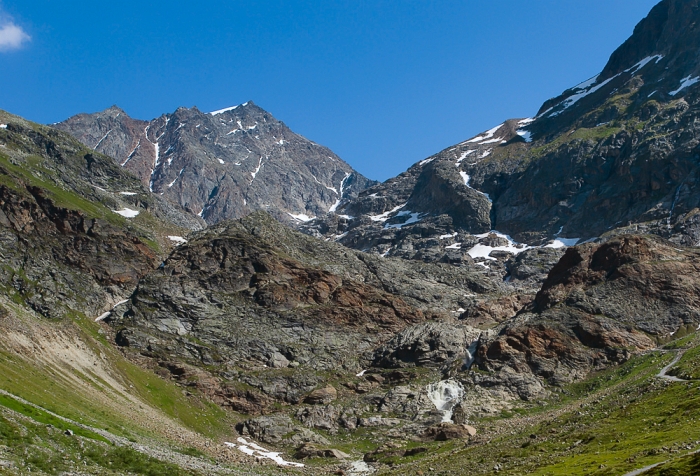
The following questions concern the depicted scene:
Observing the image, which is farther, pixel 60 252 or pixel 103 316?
pixel 60 252

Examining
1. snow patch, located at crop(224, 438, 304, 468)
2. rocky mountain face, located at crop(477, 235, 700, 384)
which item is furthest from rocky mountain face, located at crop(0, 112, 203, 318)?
rocky mountain face, located at crop(477, 235, 700, 384)

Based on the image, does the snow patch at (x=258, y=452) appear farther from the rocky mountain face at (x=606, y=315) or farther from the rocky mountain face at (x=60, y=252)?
the rocky mountain face at (x=60, y=252)

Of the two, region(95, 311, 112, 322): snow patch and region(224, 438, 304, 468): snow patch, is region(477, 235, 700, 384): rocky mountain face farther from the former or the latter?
region(95, 311, 112, 322): snow patch

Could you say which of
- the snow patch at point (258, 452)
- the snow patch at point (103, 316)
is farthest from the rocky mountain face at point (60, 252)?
the snow patch at point (258, 452)

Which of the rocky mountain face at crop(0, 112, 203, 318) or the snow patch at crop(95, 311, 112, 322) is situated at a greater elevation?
the rocky mountain face at crop(0, 112, 203, 318)

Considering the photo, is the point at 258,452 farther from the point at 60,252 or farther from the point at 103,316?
the point at 60,252

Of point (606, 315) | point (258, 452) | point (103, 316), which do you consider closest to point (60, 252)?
point (103, 316)

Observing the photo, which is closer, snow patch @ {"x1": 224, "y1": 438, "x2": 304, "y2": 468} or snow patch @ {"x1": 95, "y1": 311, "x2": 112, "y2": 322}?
snow patch @ {"x1": 224, "y1": 438, "x2": 304, "y2": 468}

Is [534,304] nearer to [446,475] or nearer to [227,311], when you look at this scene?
[227,311]

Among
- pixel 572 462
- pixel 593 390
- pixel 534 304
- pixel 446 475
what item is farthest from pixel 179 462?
pixel 534 304

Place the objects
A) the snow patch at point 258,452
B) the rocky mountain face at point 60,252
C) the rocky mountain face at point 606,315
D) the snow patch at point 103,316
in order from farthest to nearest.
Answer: the snow patch at point 103,316 < the rocky mountain face at point 60,252 < the rocky mountain face at point 606,315 < the snow patch at point 258,452

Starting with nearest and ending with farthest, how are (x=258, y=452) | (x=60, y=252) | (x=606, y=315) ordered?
(x=258, y=452), (x=606, y=315), (x=60, y=252)

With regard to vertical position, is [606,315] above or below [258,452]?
above

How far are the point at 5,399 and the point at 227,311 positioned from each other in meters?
85.9
